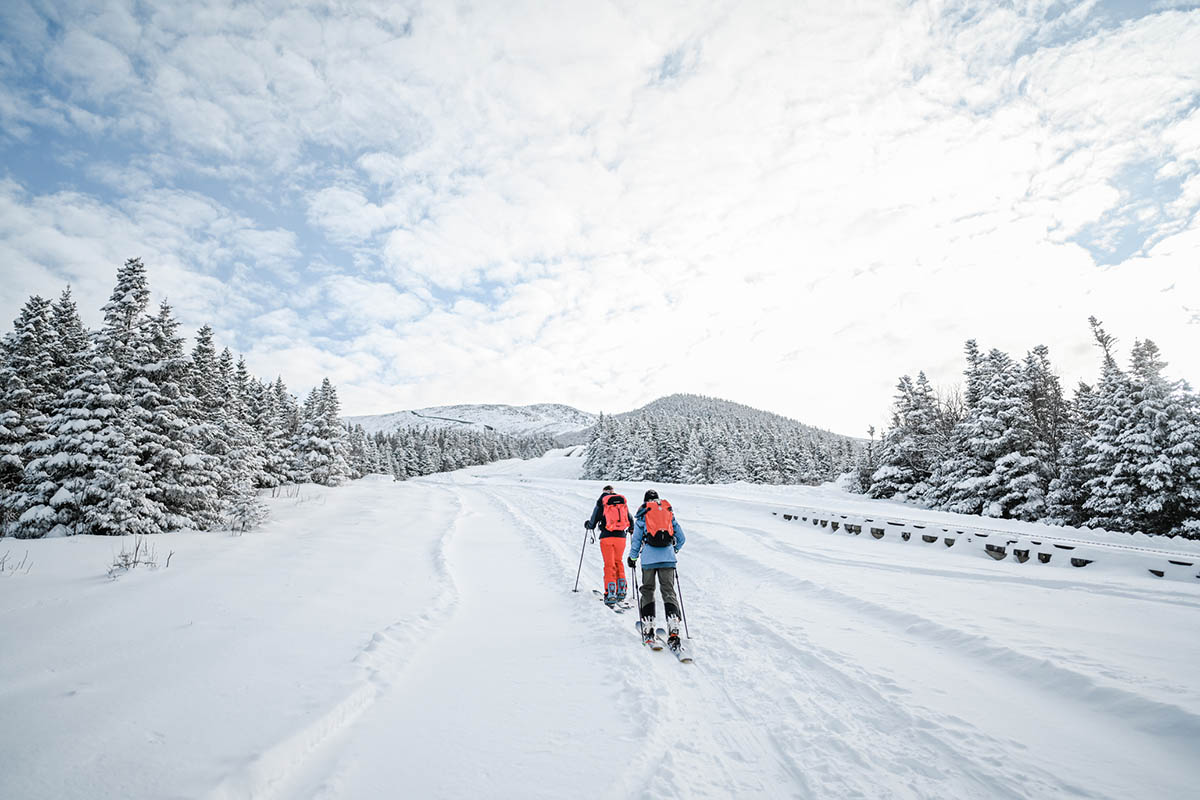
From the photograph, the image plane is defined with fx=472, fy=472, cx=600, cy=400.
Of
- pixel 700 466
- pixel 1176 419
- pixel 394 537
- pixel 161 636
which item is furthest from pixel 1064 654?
pixel 700 466

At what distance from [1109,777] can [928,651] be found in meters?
2.32

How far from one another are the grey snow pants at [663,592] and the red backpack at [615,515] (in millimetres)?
1490

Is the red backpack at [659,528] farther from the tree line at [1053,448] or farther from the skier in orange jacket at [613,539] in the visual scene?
the tree line at [1053,448]

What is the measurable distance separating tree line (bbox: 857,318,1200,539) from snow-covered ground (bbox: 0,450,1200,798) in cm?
1478

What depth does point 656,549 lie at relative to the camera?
6.78 m

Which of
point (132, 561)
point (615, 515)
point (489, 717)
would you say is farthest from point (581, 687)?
point (132, 561)

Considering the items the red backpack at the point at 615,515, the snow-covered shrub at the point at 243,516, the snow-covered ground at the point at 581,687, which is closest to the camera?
the snow-covered ground at the point at 581,687

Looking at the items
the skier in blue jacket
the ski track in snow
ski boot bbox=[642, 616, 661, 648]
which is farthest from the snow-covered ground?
the skier in blue jacket

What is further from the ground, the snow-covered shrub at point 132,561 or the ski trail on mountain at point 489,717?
the snow-covered shrub at point 132,561

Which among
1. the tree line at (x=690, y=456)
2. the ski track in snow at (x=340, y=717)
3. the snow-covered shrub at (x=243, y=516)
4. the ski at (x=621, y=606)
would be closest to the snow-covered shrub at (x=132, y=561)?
the snow-covered shrub at (x=243, y=516)

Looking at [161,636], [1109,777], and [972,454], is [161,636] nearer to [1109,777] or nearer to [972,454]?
[1109,777]

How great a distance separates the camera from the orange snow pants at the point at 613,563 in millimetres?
7883

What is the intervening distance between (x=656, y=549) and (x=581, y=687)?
2.26 meters

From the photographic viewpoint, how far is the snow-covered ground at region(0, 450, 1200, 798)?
334 cm
